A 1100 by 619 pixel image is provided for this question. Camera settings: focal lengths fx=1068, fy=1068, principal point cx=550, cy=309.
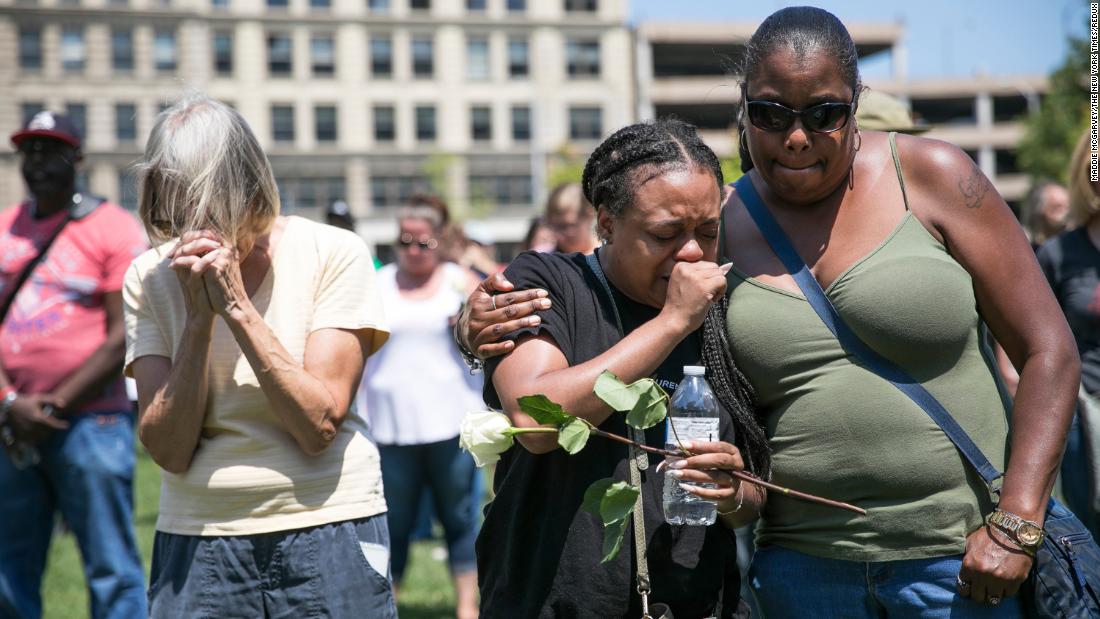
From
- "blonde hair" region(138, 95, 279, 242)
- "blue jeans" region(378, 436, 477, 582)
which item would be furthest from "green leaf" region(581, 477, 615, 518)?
"blue jeans" region(378, 436, 477, 582)

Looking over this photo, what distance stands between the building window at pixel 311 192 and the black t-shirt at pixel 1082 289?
166ft

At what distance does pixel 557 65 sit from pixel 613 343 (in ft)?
185

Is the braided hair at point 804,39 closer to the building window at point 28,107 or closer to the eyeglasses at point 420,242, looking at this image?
the eyeglasses at point 420,242

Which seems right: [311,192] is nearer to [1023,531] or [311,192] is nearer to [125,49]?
[125,49]

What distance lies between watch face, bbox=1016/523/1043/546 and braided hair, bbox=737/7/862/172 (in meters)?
1.07

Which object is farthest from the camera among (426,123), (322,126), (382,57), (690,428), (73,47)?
(382,57)

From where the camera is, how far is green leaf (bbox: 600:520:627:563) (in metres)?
2.24

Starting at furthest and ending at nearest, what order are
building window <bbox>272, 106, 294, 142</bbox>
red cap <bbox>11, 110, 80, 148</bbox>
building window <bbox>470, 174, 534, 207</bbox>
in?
building window <bbox>470, 174, 534, 207</bbox> → building window <bbox>272, 106, 294, 142</bbox> → red cap <bbox>11, 110, 80, 148</bbox>

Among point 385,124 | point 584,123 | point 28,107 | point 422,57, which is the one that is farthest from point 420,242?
point 28,107

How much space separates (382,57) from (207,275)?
183 feet

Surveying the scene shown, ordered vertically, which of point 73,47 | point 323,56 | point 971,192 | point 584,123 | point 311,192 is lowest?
point 311,192

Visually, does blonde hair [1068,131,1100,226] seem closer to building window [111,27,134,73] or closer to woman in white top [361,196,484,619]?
woman in white top [361,196,484,619]

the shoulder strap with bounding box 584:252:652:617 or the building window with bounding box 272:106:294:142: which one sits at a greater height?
the building window with bounding box 272:106:294:142

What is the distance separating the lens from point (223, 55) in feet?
179
